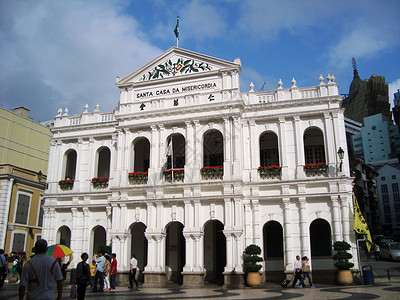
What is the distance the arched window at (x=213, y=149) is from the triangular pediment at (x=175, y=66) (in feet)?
14.4

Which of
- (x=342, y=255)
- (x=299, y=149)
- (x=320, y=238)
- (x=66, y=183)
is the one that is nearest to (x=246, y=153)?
(x=299, y=149)

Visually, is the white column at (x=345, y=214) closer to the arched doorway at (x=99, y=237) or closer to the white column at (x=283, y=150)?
the white column at (x=283, y=150)

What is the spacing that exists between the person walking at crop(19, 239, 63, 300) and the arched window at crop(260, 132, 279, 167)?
20.6m

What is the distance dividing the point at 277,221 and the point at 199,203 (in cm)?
489

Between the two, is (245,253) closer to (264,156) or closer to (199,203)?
(199,203)

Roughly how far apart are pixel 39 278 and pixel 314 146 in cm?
2206

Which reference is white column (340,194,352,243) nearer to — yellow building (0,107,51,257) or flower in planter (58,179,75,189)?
flower in planter (58,179,75,189)

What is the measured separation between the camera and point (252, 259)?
2148cm

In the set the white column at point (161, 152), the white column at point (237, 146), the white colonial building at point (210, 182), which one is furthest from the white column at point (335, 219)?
the white column at point (161, 152)

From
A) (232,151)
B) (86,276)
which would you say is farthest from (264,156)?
(86,276)

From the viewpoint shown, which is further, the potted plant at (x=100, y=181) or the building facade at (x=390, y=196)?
the building facade at (x=390, y=196)

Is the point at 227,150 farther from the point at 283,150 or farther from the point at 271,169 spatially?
the point at 283,150

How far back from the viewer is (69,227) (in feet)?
92.1

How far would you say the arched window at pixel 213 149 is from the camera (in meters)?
26.9
